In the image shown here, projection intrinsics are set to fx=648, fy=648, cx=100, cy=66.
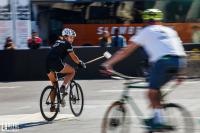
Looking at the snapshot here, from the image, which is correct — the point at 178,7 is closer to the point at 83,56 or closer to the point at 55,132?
the point at 83,56

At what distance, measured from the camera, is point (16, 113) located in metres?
13.3

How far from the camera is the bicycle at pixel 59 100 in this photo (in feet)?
39.2

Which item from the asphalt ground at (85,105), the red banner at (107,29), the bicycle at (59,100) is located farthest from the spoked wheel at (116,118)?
the red banner at (107,29)

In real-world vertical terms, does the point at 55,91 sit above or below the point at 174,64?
below

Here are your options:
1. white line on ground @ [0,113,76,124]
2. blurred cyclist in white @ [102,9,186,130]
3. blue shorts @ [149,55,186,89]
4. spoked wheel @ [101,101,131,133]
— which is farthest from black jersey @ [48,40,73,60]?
blue shorts @ [149,55,186,89]

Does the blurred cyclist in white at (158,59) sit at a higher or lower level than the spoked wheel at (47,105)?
higher

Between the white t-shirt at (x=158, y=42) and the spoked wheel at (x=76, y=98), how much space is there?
403 cm

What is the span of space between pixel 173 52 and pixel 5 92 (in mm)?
11081

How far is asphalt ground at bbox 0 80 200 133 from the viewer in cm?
1094

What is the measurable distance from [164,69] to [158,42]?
358mm

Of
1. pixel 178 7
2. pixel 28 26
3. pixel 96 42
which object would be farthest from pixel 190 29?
pixel 28 26

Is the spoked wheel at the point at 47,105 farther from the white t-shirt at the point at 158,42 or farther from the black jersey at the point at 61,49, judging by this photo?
the white t-shirt at the point at 158,42

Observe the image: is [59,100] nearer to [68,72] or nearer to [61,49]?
[68,72]

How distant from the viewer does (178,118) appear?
8.28m
